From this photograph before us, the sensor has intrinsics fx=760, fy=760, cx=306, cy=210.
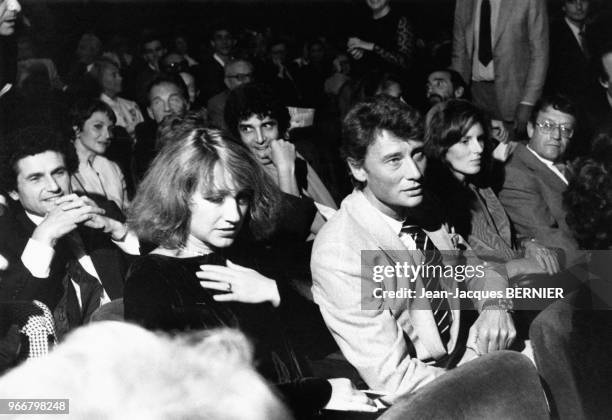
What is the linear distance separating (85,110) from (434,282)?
43.8 inches

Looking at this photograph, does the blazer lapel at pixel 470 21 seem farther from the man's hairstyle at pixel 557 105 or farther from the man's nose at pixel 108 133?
the man's nose at pixel 108 133

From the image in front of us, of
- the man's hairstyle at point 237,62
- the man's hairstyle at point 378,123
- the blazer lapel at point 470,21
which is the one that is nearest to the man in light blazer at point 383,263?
the man's hairstyle at point 378,123

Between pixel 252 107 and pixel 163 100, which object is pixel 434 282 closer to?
pixel 252 107

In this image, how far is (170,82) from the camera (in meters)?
2.50

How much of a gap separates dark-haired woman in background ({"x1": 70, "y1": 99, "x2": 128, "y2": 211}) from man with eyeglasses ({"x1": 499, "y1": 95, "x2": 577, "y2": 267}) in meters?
1.15

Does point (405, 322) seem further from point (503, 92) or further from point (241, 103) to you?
point (503, 92)

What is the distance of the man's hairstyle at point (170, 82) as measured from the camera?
249 centimetres

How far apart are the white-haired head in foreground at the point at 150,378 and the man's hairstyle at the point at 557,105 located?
49.0 inches

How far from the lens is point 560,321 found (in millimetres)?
1491

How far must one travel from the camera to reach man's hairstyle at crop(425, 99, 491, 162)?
2164 mm

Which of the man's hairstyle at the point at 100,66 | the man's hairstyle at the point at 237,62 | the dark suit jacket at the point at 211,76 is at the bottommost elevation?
the dark suit jacket at the point at 211,76

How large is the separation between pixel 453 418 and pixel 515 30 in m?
1.62

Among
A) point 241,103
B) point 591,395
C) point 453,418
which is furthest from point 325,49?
point 453,418

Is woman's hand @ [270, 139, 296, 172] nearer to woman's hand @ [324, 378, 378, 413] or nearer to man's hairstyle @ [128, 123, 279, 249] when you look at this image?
man's hairstyle @ [128, 123, 279, 249]
